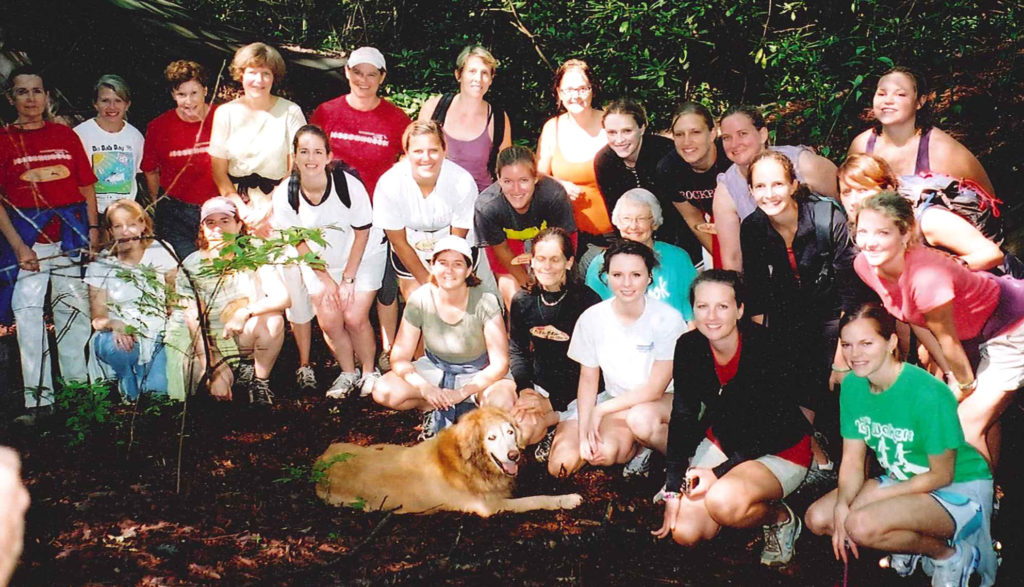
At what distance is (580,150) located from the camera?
6.01 m

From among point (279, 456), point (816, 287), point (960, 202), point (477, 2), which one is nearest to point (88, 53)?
point (477, 2)

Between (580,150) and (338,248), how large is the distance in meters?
1.78

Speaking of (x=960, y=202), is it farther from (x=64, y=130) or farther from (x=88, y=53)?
(x=88, y=53)

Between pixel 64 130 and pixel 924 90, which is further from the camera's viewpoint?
pixel 64 130

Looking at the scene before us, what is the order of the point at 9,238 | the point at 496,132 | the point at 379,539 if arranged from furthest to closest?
the point at 496,132 → the point at 9,238 → the point at 379,539

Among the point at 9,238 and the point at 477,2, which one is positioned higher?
the point at 477,2

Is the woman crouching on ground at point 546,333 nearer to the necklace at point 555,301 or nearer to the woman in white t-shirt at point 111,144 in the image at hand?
the necklace at point 555,301

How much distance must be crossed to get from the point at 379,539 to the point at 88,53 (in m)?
6.22

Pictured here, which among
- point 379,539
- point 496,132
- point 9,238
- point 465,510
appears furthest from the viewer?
point 496,132

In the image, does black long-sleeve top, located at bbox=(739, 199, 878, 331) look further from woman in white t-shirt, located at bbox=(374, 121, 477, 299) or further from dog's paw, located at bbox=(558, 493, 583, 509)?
woman in white t-shirt, located at bbox=(374, 121, 477, 299)

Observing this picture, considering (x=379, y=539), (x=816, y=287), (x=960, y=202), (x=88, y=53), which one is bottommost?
(x=379, y=539)

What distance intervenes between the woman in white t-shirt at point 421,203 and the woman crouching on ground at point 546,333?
2.64 feet

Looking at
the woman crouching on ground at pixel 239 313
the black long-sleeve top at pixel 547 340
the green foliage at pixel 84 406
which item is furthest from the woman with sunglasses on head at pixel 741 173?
the green foliage at pixel 84 406

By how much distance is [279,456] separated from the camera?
517 centimetres
